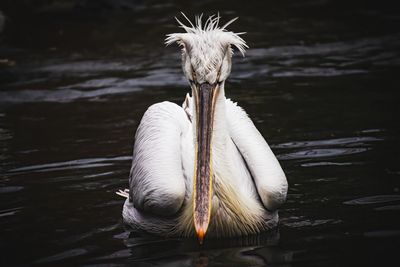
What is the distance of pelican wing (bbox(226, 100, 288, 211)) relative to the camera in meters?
4.50

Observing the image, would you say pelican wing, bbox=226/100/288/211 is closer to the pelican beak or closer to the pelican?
the pelican

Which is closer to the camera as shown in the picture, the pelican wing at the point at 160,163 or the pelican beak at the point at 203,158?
the pelican beak at the point at 203,158

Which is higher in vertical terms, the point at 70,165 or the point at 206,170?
the point at 206,170

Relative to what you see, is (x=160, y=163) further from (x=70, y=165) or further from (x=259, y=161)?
(x=70, y=165)

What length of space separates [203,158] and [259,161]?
61 centimetres

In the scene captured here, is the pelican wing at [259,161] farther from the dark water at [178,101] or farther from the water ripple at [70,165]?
the water ripple at [70,165]

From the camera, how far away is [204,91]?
4219mm

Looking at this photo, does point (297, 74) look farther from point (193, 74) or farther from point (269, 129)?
point (193, 74)

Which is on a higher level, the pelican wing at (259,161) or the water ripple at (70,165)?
the pelican wing at (259,161)

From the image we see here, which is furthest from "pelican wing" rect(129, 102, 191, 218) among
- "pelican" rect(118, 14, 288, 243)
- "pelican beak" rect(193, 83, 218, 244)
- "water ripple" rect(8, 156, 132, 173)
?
"water ripple" rect(8, 156, 132, 173)

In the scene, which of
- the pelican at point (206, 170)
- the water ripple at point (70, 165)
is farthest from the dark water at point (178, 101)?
the pelican at point (206, 170)

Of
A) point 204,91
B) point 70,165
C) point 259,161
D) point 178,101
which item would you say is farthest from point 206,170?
point 178,101

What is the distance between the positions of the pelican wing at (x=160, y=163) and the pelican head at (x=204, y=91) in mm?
280

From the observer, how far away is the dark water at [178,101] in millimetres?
4453
